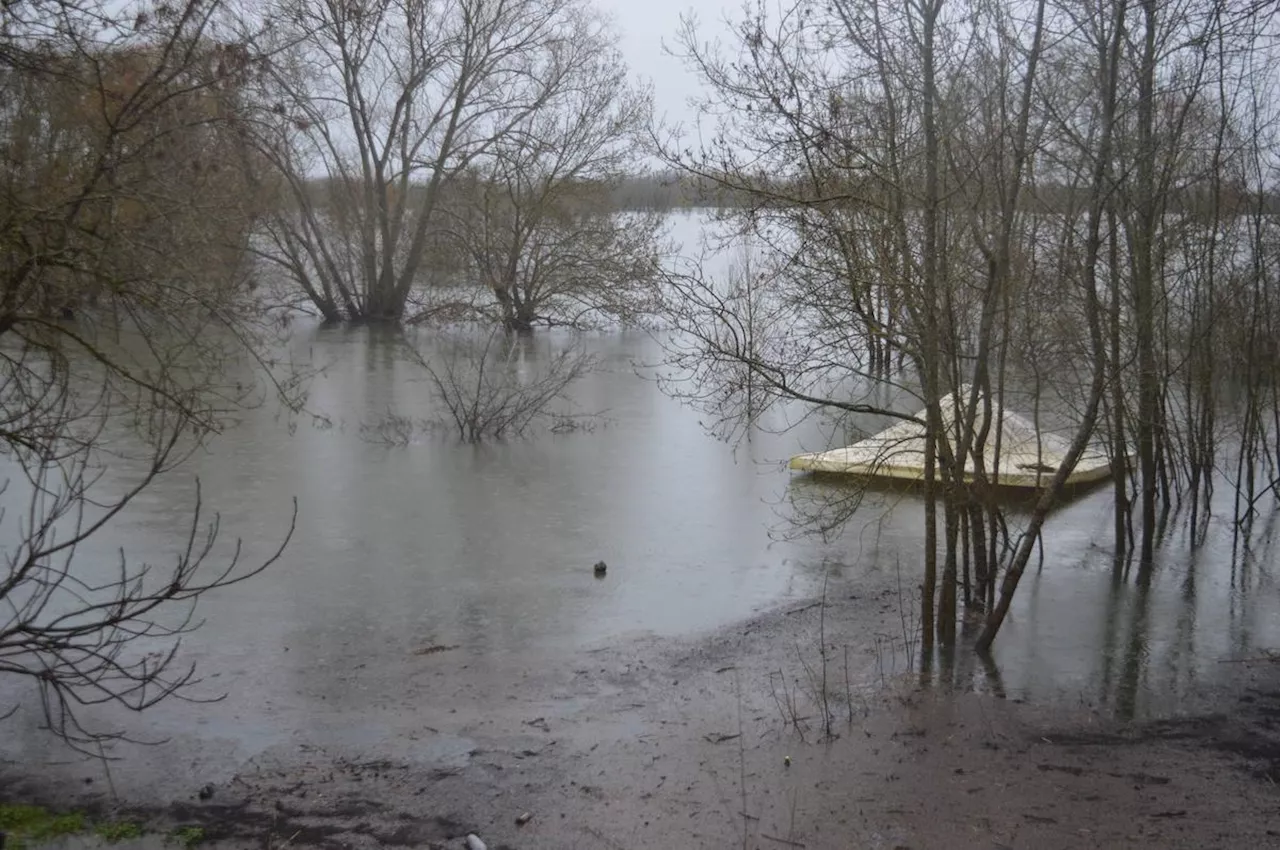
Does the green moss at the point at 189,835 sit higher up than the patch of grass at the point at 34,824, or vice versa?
the patch of grass at the point at 34,824

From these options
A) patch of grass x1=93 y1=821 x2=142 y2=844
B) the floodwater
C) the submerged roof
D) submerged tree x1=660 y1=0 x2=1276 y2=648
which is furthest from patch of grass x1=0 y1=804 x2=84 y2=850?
the submerged roof

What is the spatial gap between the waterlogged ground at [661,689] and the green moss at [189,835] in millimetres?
34

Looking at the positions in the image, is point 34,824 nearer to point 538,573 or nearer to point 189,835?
point 189,835

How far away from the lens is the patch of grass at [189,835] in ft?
11.6

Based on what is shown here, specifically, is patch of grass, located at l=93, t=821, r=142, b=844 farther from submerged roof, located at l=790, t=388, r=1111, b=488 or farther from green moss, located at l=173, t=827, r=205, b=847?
submerged roof, located at l=790, t=388, r=1111, b=488

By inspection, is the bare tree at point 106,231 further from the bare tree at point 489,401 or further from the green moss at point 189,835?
the bare tree at point 489,401

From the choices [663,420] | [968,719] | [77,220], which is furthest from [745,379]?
[663,420]

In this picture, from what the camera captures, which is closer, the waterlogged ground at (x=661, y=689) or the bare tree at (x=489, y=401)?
the waterlogged ground at (x=661, y=689)

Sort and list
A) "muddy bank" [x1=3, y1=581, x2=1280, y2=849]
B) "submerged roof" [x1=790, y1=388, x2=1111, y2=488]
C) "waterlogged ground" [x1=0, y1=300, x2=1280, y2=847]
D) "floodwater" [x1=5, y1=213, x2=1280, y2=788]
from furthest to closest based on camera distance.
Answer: "submerged roof" [x1=790, y1=388, x2=1111, y2=488], "floodwater" [x1=5, y1=213, x2=1280, y2=788], "waterlogged ground" [x1=0, y1=300, x2=1280, y2=847], "muddy bank" [x1=3, y1=581, x2=1280, y2=849]

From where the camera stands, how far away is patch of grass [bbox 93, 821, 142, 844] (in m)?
3.57

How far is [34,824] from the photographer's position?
362cm

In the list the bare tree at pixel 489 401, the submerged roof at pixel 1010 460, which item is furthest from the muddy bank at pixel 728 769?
the bare tree at pixel 489 401

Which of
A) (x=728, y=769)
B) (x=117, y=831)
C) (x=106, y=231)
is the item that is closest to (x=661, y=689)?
(x=728, y=769)

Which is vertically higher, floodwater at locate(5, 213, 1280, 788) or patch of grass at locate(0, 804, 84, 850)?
floodwater at locate(5, 213, 1280, 788)
